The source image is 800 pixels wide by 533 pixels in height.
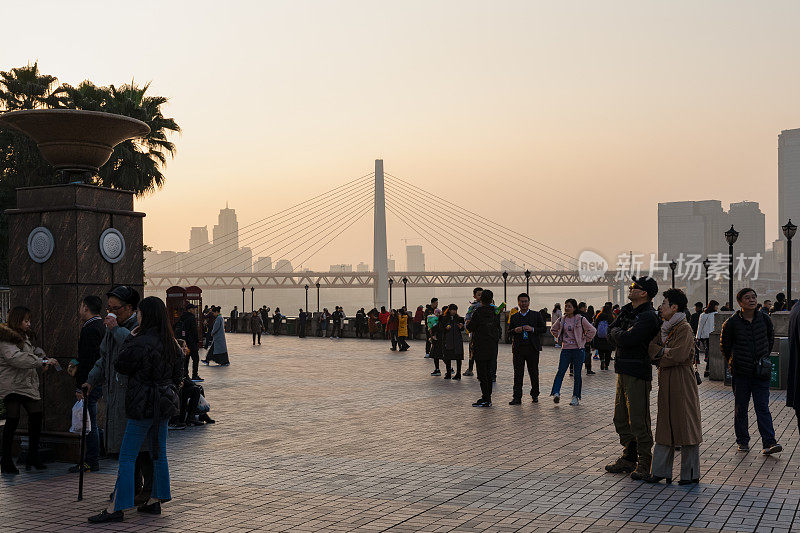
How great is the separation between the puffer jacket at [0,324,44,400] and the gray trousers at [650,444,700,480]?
606cm

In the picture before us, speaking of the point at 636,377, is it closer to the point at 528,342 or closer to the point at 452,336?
the point at 528,342

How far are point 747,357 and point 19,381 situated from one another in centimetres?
772

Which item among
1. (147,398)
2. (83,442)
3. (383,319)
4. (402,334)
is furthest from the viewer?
(383,319)

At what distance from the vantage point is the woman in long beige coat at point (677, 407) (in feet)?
23.7

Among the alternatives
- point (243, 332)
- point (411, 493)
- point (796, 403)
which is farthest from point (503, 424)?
point (243, 332)

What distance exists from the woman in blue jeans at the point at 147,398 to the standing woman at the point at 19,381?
7.45ft

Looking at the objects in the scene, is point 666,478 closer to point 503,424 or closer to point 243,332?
point 503,424

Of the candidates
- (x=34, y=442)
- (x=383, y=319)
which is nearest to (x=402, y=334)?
(x=383, y=319)

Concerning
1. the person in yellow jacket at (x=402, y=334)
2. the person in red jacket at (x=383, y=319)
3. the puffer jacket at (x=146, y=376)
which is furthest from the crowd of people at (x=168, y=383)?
the person in red jacket at (x=383, y=319)

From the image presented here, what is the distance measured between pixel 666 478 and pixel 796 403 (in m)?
1.56

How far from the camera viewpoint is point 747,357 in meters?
8.91

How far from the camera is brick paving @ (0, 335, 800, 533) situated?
6098 mm

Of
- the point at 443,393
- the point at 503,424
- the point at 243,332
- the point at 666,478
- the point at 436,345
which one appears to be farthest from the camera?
the point at 243,332

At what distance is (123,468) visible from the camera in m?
6.21
